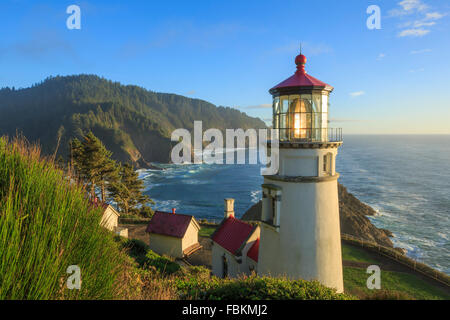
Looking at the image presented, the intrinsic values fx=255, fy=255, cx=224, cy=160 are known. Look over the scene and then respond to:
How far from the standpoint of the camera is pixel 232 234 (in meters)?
15.1

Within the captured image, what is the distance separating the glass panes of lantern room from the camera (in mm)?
8633

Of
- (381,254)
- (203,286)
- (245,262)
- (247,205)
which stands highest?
(203,286)

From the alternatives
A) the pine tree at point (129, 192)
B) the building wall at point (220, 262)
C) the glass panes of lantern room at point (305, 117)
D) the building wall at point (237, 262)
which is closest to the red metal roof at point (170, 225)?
the building wall at point (220, 262)

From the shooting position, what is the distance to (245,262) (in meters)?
13.7

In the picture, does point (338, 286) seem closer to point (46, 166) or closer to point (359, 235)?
point (46, 166)

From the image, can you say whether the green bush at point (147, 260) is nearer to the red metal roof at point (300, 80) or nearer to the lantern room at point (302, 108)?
the lantern room at point (302, 108)

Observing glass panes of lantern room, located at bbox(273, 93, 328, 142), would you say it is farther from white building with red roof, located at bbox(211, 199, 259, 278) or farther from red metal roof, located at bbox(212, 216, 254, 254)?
red metal roof, located at bbox(212, 216, 254, 254)

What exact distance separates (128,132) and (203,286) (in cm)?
15475

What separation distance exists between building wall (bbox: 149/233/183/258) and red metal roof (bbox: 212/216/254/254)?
4.09 metres

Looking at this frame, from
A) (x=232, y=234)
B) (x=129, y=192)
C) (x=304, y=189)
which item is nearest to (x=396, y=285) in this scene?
(x=232, y=234)

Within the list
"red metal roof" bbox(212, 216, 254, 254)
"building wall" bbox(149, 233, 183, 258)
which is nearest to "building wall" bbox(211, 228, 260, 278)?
"red metal roof" bbox(212, 216, 254, 254)

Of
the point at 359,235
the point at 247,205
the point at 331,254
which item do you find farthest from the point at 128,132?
the point at 331,254

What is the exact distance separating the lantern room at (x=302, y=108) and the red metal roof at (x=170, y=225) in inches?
498

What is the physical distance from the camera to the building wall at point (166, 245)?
18.6 m
